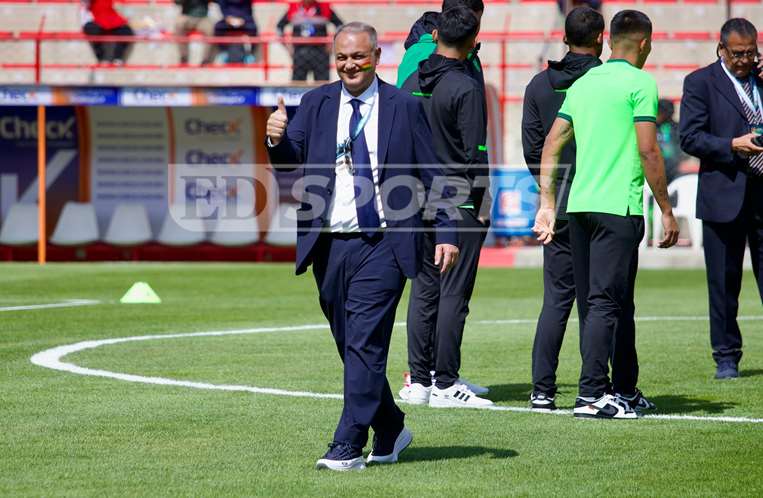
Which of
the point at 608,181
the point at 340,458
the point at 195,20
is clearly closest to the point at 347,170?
the point at 340,458

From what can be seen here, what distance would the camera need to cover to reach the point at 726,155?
389 inches

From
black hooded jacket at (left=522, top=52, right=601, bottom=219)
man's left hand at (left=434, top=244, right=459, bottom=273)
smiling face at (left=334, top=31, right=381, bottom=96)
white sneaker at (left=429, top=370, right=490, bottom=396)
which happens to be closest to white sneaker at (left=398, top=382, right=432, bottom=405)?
white sneaker at (left=429, top=370, right=490, bottom=396)

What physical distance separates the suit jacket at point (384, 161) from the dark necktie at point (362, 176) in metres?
0.06

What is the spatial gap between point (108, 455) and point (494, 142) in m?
18.5

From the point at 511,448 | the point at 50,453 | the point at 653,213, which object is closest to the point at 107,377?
the point at 50,453

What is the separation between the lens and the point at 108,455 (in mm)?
6961

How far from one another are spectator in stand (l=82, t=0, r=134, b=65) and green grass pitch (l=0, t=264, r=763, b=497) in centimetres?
1299

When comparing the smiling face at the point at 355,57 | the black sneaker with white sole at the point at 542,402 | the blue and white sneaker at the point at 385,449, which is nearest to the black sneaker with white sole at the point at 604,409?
the black sneaker with white sole at the point at 542,402

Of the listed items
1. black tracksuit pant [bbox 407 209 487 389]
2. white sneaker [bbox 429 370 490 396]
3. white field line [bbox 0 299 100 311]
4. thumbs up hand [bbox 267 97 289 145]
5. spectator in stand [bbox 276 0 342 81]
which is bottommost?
white field line [bbox 0 299 100 311]

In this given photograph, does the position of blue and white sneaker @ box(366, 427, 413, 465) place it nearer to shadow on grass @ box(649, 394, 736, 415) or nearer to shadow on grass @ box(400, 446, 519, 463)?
shadow on grass @ box(400, 446, 519, 463)

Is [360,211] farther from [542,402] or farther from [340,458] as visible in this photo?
[542,402]

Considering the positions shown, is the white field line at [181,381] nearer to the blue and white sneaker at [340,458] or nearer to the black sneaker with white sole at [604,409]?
the black sneaker with white sole at [604,409]

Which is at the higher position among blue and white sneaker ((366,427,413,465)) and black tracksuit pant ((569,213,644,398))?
black tracksuit pant ((569,213,644,398))

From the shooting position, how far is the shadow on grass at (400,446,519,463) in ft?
22.9
